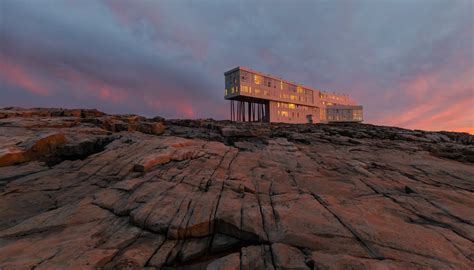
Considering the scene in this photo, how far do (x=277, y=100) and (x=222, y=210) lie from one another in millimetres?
66585

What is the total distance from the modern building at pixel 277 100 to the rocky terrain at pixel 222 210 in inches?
1910

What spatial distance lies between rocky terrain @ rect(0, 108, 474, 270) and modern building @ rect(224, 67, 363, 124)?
48520 mm

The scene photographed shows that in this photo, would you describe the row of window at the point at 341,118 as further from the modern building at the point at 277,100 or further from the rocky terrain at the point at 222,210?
the rocky terrain at the point at 222,210

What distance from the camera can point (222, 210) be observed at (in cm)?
826

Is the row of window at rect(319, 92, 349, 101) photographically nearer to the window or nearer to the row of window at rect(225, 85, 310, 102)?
the row of window at rect(225, 85, 310, 102)

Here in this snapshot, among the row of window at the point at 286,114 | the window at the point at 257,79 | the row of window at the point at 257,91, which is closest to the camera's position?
the row of window at the point at 257,91

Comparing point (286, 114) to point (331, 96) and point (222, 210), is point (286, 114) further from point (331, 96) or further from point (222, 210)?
point (222, 210)

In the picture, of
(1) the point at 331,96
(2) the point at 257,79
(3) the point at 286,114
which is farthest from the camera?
(1) the point at 331,96

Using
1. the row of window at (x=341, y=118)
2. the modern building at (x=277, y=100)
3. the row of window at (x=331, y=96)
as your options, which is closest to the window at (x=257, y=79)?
the modern building at (x=277, y=100)

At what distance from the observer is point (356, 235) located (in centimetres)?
670

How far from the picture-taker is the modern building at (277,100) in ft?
205

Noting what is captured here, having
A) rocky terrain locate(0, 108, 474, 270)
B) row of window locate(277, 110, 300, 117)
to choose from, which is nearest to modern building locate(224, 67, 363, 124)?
row of window locate(277, 110, 300, 117)

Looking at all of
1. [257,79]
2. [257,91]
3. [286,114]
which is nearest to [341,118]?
[286,114]

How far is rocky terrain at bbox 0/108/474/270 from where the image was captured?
19.5ft
